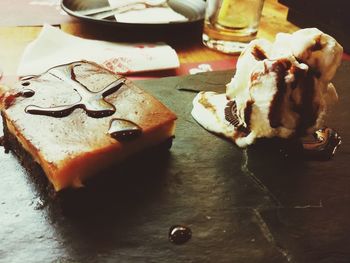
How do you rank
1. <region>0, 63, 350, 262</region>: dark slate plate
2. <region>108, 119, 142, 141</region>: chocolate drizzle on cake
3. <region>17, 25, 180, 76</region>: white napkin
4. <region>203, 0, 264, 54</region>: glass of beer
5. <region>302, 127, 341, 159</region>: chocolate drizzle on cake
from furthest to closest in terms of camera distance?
<region>203, 0, 264, 54</region>: glass of beer → <region>17, 25, 180, 76</region>: white napkin → <region>302, 127, 341, 159</region>: chocolate drizzle on cake → <region>108, 119, 142, 141</region>: chocolate drizzle on cake → <region>0, 63, 350, 262</region>: dark slate plate

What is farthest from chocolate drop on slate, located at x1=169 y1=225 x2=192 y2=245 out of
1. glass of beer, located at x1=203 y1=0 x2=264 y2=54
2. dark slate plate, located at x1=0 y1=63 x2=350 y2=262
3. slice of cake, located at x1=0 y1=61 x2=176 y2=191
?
glass of beer, located at x1=203 y1=0 x2=264 y2=54

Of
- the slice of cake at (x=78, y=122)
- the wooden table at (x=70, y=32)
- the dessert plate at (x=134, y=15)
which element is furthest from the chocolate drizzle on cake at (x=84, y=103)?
the dessert plate at (x=134, y=15)

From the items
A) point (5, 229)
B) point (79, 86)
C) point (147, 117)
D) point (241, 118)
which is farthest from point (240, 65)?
point (5, 229)

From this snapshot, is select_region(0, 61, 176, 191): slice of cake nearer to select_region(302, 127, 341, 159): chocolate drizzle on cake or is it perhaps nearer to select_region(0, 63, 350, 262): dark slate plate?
select_region(0, 63, 350, 262): dark slate plate

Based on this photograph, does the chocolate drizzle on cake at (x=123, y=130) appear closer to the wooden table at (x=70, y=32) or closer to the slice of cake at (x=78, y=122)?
the slice of cake at (x=78, y=122)

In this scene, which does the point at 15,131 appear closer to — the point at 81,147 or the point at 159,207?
the point at 81,147

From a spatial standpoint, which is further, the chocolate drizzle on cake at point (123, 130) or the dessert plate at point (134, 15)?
the dessert plate at point (134, 15)
